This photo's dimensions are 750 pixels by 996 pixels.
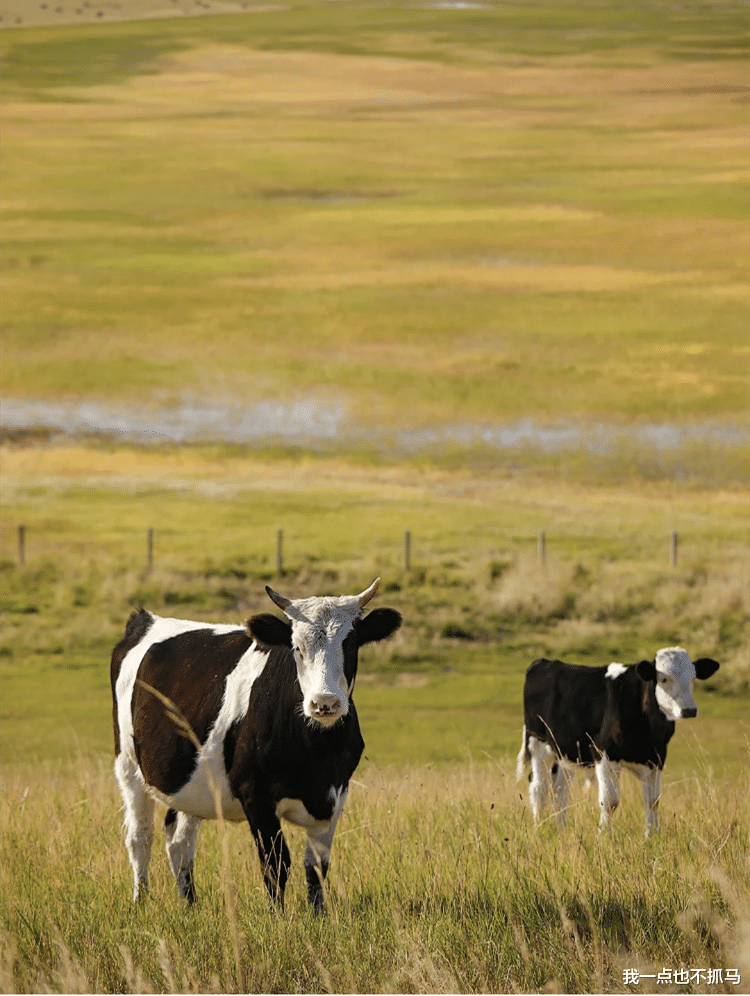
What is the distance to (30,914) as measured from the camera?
570cm

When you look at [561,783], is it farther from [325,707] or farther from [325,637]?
[325,707]

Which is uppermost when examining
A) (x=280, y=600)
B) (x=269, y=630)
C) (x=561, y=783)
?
(x=280, y=600)

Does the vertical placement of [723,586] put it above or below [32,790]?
below

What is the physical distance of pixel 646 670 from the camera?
368 inches

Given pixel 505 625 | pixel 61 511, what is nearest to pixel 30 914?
pixel 505 625

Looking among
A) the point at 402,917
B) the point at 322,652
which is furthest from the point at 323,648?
the point at 402,917

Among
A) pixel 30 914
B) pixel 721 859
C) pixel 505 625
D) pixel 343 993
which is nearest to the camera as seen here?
pixel 343 993

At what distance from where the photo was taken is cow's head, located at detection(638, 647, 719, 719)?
9.21m

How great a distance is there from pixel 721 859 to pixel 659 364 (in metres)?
38.2

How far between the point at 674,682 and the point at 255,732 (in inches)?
168

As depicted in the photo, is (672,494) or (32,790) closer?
(32,790)

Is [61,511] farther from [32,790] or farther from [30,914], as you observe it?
[30,914]

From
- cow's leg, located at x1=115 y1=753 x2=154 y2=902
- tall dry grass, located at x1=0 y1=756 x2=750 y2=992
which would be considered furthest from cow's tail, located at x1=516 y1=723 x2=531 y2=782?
cow's leg, located at x1=115 y1=753 x2=154 y2=902

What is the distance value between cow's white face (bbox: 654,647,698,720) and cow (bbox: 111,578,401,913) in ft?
12.0
